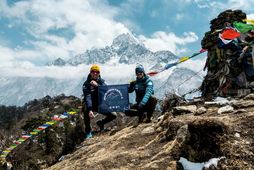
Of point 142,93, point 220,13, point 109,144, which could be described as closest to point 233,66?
point 142,93

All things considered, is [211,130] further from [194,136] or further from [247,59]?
[247,59]

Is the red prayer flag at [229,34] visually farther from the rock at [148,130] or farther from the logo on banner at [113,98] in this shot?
the rock at [148,130]

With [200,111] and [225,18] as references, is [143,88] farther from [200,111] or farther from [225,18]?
[225,18]

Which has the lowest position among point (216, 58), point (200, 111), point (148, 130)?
point (148, 130)

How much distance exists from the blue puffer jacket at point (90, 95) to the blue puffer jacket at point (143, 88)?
1254 mm

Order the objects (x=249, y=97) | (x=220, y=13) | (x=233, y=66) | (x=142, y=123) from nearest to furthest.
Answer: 1. (x=249, y=97)
2. (x=142, y=123)
3. (x=233, y=66)
4. (x=220, y=13)

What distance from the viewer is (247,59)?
41.1 feet

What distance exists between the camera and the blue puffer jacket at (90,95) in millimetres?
11422

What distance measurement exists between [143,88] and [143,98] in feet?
1.96

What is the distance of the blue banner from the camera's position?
463 inches

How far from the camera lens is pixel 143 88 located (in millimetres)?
11273

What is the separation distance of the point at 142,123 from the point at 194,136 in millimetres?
5165

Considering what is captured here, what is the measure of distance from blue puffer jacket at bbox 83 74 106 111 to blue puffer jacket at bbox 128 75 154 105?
125cm

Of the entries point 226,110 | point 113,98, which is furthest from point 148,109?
point 226,110
